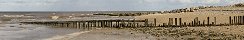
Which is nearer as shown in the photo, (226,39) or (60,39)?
(226,39)

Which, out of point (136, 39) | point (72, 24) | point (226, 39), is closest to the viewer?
point (226, 39)

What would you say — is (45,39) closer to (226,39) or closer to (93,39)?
(93,39)

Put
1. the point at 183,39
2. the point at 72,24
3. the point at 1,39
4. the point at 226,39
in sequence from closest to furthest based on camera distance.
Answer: the point at 226,39 → the point at 183,39 → the point at 1,39 → the point at 72,24

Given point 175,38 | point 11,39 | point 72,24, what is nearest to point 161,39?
point 175,38

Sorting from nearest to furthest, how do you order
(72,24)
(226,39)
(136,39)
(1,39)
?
(226,39)
(136,39)
(1,39)
(72,24)

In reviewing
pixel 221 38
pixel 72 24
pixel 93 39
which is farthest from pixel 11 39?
pixel 72 24

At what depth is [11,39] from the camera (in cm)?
3097

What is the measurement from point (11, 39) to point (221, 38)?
14.9 m

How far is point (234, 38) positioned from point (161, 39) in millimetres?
4707

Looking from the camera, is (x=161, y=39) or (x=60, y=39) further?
(x=60, y=39)

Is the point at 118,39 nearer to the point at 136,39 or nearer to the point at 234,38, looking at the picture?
the point at 136,39

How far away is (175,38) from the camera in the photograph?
2806 cm

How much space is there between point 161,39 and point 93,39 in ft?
16.1

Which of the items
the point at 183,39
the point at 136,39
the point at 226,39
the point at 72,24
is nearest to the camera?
the point at 226,39
